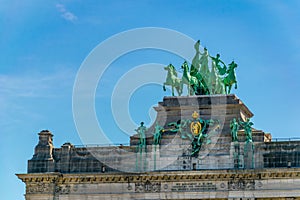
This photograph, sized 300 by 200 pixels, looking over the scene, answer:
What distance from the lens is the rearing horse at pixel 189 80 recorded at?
8144cm

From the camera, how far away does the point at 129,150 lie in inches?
3127

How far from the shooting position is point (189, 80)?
81750 mm

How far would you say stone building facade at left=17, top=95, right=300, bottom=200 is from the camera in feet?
249

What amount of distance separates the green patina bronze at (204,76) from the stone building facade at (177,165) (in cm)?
134

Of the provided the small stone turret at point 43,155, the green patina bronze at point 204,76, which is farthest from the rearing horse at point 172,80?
the small stone turret at point 43,155

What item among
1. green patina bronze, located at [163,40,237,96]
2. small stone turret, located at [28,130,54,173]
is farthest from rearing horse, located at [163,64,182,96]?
small stone turret, located at [28,130,54,173]

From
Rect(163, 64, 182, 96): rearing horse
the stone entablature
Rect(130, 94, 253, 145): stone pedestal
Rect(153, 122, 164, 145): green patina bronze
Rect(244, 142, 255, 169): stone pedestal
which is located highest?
Rect(163, 64, 182, 96): rearing horse

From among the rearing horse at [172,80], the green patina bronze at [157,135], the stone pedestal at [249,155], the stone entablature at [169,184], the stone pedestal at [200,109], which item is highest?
the rearing horse at [172,80]

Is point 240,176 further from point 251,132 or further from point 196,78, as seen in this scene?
point 196,78

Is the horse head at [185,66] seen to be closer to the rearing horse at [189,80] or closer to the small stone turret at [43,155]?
the rearing horse at [189,80]

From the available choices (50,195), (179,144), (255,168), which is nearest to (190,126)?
(179,144)

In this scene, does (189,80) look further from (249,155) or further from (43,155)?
(43,155)

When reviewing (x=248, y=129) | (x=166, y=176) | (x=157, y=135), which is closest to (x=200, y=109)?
(x=157, y=135)

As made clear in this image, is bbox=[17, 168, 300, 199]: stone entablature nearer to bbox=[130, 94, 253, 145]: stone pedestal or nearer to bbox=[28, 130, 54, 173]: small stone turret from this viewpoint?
bbox=[28, 130, 54, 173]: small stone turret
